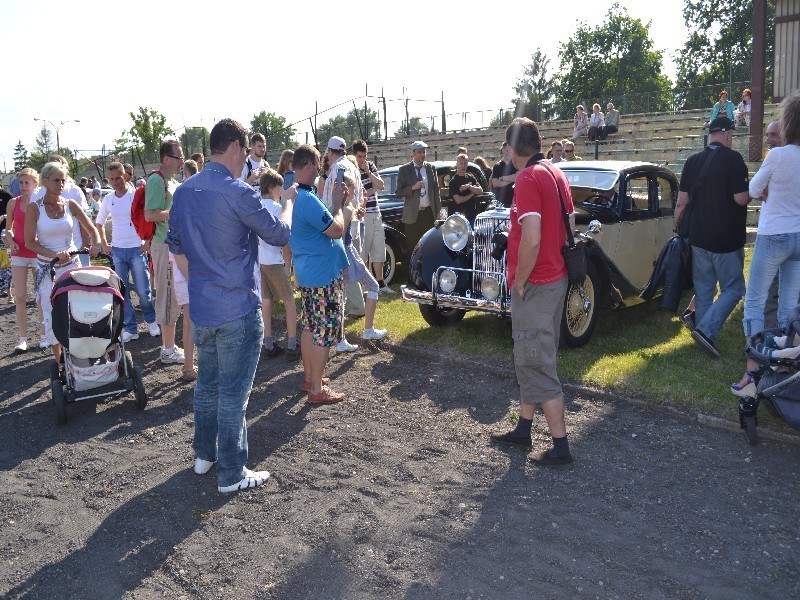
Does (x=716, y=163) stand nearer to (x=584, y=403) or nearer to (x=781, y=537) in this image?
(x=584, y=403)

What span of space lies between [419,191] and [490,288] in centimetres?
402

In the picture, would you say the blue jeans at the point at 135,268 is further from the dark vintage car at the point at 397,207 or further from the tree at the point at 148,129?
the tree at the point at 148,129

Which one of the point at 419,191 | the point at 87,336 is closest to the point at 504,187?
the point at 419,191

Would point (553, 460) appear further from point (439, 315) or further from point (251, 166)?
point (251, 166)

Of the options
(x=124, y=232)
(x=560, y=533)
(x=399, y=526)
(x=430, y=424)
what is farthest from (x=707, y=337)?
(x=124, y=232)

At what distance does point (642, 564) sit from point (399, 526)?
4.11 feet

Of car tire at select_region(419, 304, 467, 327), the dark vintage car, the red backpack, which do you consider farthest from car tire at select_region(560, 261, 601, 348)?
the red backpack

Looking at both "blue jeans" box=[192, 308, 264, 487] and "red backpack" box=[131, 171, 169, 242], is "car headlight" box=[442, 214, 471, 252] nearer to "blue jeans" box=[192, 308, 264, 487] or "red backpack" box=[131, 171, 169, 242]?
"red backpack" box=[131, 171, 169, 242]

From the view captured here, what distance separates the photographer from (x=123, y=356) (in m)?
6.11

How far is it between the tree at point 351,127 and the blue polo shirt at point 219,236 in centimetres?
2710

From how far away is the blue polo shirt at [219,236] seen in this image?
411 cm

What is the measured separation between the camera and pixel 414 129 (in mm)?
34500

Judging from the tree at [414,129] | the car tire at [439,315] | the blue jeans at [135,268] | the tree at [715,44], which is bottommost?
the car tire at [439,315]

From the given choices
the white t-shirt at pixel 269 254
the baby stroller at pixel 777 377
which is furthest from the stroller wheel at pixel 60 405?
the baby stroller at pixel 777 377
